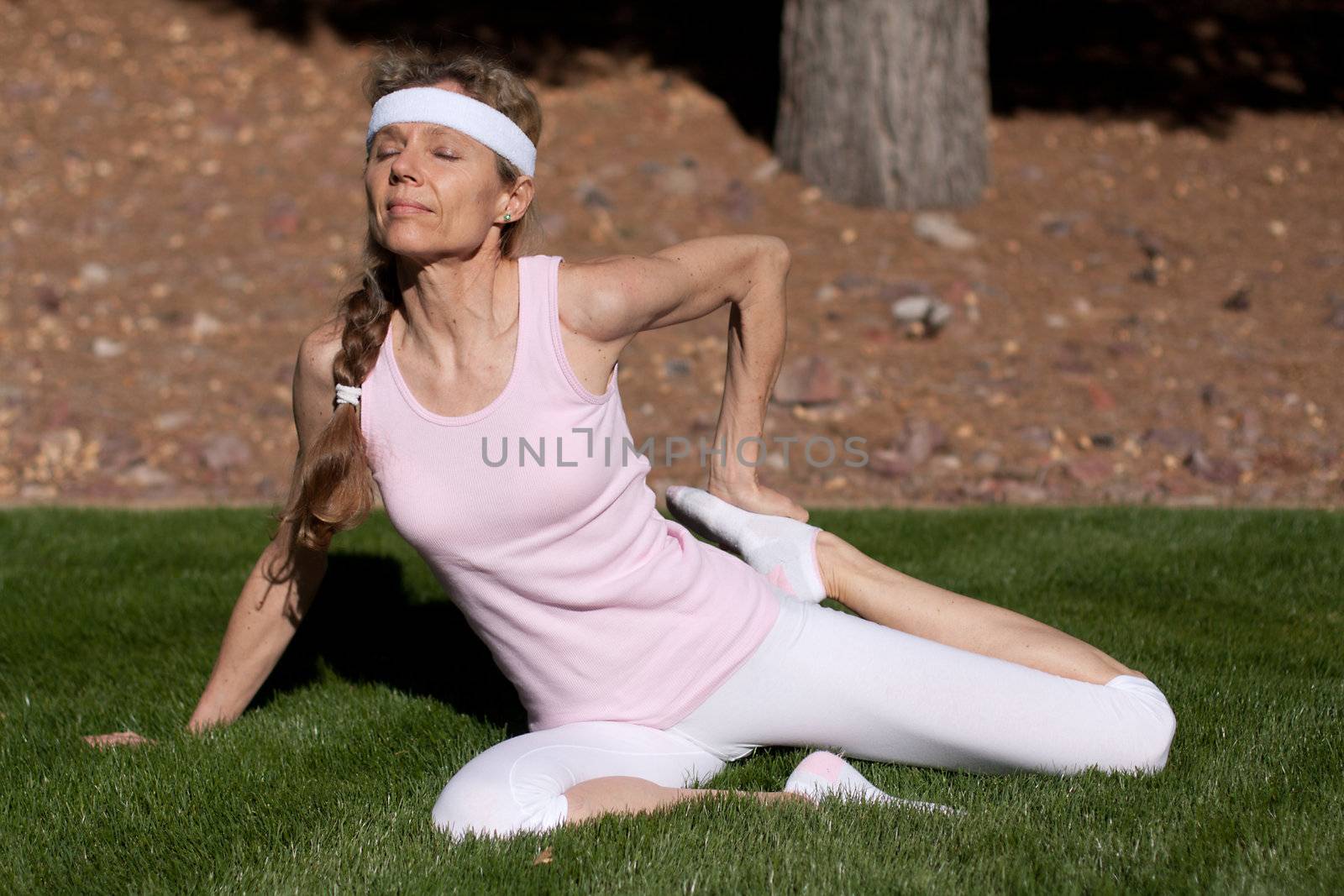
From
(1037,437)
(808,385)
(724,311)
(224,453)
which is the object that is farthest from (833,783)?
(724,311)

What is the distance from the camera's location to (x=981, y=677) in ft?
9.91

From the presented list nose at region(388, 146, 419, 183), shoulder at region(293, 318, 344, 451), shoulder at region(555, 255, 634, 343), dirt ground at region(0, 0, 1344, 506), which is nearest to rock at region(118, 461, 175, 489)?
dirt ground at region(0, 0, 1344, 506)

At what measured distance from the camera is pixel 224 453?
21.1 ft

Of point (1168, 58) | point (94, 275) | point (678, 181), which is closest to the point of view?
point (94, 275)

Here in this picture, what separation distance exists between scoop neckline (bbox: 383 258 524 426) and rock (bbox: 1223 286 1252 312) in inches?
222

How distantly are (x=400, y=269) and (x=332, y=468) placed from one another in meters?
0.49

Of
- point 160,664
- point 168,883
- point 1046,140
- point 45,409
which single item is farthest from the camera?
point 1046,140

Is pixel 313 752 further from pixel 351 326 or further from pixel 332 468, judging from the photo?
pixel 351 326

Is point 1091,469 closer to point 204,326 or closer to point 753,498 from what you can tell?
point 753,498

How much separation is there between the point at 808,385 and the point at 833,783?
3868 millimetres

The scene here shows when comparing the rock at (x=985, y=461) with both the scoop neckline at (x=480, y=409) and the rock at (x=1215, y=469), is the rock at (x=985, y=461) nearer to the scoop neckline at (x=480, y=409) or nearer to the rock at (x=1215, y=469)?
the rock at (x=1215, y=469)

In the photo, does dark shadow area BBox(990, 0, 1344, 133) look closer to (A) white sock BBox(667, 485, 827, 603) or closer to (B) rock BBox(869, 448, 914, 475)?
(B) rock BBox(869, 448, 914, 475)

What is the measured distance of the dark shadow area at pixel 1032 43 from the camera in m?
9.84

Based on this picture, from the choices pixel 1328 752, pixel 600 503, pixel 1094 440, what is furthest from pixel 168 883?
pixel 1094 440
